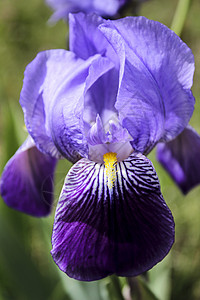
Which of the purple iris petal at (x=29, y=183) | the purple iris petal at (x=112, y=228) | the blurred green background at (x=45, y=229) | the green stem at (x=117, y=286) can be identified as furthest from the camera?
the blurred green background at (x=45, y=229)

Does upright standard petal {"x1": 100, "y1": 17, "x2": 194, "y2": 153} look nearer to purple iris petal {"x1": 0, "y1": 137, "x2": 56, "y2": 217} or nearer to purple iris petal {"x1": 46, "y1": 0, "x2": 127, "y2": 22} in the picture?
purple iris petal {"x1": 0, "y1": 137, "x2": 56, "y2": 217}

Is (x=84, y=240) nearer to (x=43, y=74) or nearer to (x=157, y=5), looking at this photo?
(x=43, y=74)

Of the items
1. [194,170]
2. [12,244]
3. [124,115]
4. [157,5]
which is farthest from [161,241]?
[157,5]

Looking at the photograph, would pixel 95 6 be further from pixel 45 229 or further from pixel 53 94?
pixel 45 229

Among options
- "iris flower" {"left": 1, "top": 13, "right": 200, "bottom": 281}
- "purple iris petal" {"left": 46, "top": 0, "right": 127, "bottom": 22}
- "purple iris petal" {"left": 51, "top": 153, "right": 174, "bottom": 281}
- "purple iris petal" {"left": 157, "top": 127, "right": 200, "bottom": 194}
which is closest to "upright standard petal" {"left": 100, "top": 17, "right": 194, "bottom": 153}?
"iris flower" {"left": 1, "top": 13, "right": 200, "bottom": 281}

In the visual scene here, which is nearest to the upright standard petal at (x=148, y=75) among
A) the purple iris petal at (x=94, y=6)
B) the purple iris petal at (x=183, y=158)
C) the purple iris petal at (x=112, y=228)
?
the purple iris petal at (x=112, y=228)

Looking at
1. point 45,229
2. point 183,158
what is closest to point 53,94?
point 183,158

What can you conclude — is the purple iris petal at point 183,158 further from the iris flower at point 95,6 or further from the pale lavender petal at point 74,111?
the iris flower at point 95,6
